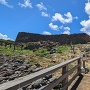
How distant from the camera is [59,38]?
43.6m

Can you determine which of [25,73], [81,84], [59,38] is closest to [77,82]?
[81,84]

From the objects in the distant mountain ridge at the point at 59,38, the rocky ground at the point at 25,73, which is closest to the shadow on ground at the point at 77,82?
the rocky ground at the point at 25,73

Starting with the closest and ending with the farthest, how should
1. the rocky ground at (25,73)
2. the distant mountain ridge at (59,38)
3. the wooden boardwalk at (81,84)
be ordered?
the wooden boardwalk at (81,84) < the rocky ground at (25,73) < the distant mountain ridge at (59,38)

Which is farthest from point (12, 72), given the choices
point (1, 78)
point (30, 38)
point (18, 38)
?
point (18, 38)

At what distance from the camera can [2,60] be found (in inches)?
1000

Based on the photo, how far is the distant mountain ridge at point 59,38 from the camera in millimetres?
39812

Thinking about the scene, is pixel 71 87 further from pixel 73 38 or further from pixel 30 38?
pixel 30 38

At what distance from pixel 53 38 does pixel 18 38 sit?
10.9 metres

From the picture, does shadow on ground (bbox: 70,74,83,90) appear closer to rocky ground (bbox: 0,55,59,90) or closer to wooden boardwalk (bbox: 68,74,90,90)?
wooden boardwalk (bbox: 68,74,90,90)

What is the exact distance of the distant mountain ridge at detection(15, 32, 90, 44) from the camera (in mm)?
39812

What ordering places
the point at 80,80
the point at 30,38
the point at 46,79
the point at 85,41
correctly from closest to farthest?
the point at 80,80 < the point at 46,79 < the point at 85,41 < the point at 30,38

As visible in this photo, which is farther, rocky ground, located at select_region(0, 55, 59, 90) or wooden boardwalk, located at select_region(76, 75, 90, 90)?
rocky ground, located at select_region(0, 55, 59, 90)

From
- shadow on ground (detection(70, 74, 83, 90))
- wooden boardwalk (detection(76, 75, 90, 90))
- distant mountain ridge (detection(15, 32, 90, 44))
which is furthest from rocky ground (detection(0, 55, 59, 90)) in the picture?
distant mountain ridge (detection(15, 32, 90, 44))

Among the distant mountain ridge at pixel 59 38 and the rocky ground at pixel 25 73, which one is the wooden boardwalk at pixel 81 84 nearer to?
the rocky ground at pixel 25 73
